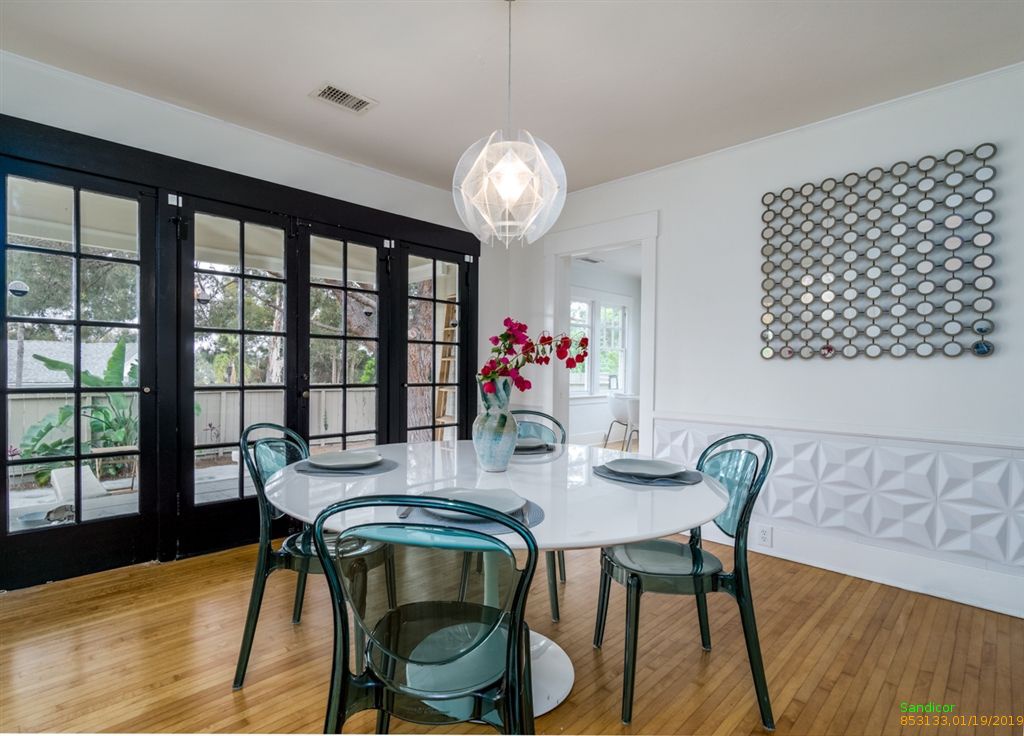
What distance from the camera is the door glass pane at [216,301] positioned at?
2.97 metres

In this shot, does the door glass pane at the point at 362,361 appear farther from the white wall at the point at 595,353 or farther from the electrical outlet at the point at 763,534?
the white wall at the point at 595,353

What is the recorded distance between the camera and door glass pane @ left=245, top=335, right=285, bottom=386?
315cm

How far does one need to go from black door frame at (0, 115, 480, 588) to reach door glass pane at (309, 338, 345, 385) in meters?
0.31

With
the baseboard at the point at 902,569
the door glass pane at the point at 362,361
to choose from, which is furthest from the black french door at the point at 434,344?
the baseboard at the point at 902,569

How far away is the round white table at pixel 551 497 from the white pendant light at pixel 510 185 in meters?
1.03

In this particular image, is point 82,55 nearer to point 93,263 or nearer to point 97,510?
point 93,263

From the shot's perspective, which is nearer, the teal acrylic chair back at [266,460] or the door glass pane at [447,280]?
the teal acrylic chair back at [266,460]

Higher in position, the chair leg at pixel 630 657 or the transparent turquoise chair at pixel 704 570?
the transparent turquoise chair at pixel 704 570

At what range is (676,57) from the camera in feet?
7.86

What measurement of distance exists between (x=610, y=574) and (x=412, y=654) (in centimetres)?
88

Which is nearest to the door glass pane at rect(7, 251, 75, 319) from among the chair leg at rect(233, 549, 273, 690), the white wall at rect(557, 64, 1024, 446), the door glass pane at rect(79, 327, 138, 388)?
the door glass pane at rect(79, 327, 138, 388)

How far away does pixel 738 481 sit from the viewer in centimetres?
182

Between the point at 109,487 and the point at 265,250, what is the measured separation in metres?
1.60

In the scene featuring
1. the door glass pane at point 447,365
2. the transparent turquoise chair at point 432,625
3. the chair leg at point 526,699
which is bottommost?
the chair leg at point 526,699
